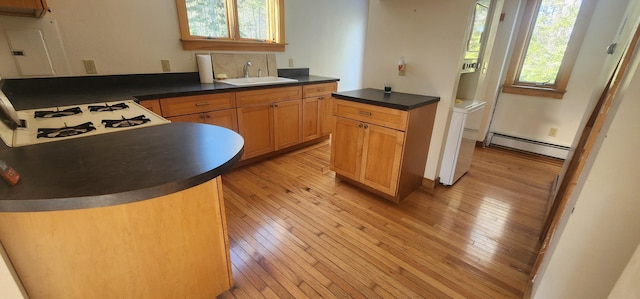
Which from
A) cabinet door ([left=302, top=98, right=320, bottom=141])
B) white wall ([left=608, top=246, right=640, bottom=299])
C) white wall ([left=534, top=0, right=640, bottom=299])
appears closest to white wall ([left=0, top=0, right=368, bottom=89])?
cabinet door ([left=302, top=98, right=320, bottom=141])

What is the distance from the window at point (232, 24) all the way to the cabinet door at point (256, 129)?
80 cm

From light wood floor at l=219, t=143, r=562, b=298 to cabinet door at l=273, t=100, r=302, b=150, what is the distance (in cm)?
40

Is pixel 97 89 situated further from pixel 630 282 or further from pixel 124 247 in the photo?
pixel 630 282

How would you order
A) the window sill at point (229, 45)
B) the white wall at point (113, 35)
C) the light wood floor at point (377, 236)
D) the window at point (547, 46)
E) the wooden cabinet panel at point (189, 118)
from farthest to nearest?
the window at point (547, 46)
the window sill at point (229, 45)
the wooden cabinet panel at point (189, 118)
the white wall at point (113, 35)
the light wood floor at point (377, 236)

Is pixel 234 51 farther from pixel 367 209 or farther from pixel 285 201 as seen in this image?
pixel 367 209

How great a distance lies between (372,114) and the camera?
2127 mm

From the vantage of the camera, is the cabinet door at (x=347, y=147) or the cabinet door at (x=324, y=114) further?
the cabinet door at (x=324, y=114)

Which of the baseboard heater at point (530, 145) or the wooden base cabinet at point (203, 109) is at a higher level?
the wooden base cabinet at point (203, 109)

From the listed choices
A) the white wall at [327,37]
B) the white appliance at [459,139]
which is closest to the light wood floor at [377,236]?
the white appliance at [459,139]

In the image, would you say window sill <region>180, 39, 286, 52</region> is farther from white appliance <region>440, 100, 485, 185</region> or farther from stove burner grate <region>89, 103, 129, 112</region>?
white appliance <region>440, 100, 485, 185</region>

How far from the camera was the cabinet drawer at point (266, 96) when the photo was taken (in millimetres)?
2572

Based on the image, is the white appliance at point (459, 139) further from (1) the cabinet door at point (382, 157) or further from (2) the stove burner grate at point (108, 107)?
(2) the stove burner grate at point (108, 107)

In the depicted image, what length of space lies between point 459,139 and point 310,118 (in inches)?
67.2

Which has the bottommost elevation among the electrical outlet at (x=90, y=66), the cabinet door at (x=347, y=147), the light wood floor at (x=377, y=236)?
the light wood floor at (x=377, y=236)
